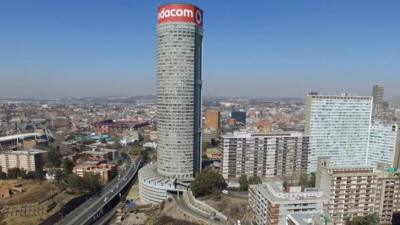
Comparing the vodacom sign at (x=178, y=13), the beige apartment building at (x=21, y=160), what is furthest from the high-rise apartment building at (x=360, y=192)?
the beige apartment building at (x=21, y=160)

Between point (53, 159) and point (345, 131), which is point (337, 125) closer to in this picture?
point (345, 131)

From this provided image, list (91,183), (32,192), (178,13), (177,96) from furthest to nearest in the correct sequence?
(91,183), (177,96), (178,13), (32,192)

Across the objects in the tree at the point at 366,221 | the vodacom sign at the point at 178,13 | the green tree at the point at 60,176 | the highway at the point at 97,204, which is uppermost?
the vodacom sign at the point at 178,13

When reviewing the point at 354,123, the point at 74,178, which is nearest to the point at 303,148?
the point at 354,123

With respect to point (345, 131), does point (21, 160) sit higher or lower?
lower

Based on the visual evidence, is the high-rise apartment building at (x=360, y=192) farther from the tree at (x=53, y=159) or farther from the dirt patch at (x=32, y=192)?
the tree at (x=53, y=159)

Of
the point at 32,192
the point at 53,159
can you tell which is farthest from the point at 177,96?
the point at 53,159

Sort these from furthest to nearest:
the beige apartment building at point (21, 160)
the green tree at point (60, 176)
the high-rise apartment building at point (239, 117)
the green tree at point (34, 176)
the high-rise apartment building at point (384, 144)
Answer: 1. the high-rise apartment building at point (239, 117)
2. the beige apartment building at point (21, 160)
3. the green tree at point (34, 176)
4. the high-rise apartment building at point (384, 144)
5. the green tree at point (60, 176)

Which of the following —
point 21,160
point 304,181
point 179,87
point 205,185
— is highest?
point 179,87
